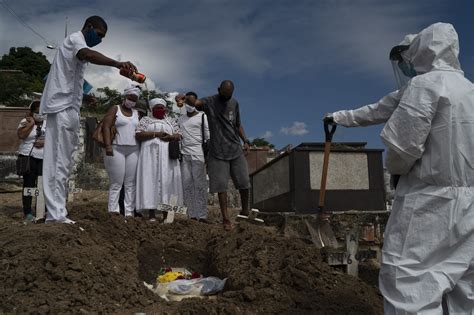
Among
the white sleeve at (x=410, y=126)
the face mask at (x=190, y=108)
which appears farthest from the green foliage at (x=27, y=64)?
Answer: the white sleeve at (x=410, y=126)

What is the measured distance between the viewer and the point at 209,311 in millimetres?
3451

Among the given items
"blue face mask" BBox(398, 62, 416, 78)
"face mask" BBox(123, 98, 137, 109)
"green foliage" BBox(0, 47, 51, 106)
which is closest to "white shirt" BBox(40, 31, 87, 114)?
"face mask" BBox(123, 98, 137, 109)

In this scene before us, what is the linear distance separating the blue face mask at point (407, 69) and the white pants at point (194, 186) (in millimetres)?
3803

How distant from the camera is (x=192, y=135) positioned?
6703mm

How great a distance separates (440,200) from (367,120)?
0.77 meters

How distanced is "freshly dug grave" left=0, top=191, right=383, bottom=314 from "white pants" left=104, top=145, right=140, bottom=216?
0.94 metres

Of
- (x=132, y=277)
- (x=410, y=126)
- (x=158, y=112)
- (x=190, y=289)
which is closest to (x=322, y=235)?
(x=190, y=289)

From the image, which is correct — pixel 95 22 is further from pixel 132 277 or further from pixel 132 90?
pixel 132 277

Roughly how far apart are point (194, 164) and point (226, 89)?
1.18 m

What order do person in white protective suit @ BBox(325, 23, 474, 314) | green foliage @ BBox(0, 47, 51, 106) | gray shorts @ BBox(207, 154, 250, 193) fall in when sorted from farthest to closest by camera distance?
1. green foliage @ BBox(0, 47, 51, 106)
2. gray shorts @ BBox(207, 154, 250, 193)
3. person in white protective suit @ BBox(325, 23, 474, 314)

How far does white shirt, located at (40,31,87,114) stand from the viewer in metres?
4.60

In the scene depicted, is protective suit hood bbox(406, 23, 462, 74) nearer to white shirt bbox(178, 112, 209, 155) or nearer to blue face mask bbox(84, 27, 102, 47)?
blue face mask bbox(84, 27, 102, 47)

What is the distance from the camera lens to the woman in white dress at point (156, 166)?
6.25 meters

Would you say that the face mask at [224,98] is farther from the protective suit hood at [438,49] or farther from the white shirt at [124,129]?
the protective suit hood at [438,49]
